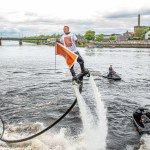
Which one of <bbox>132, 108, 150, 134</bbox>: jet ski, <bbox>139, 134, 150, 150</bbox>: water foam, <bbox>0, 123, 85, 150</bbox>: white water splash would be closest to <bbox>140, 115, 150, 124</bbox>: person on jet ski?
<bbox>132, 108, 150, 134</bbox>: jet ski

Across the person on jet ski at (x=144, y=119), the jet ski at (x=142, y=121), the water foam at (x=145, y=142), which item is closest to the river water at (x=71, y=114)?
the water foam at (x=145, y=142)

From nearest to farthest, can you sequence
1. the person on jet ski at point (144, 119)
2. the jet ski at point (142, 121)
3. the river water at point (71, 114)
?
1. the river water at point (71, 114)
2. the jet ski at point (142, 121)
3. the person on jet ski at point (144, 119)

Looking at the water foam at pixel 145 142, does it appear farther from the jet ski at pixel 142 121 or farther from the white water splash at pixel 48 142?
the white water splash at pixel 48 142

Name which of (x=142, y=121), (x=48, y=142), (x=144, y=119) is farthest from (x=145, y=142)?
(x=48, y=142)

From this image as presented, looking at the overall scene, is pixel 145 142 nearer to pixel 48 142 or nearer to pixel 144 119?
pixel 144 119

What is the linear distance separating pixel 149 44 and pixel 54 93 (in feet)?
421

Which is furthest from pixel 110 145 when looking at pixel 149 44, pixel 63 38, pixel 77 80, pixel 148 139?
pixel 149 44

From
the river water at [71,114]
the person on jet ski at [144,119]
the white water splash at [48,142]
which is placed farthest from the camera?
the person on jet ski at [144,119]

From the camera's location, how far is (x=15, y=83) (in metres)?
39.8

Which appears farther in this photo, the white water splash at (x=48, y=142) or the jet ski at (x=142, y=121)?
the jet ski at (x=142, y=121)

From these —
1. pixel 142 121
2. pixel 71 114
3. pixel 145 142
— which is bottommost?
pixel 145 142

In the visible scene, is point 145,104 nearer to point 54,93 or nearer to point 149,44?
point 54,93

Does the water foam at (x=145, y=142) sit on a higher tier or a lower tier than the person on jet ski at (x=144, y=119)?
lower

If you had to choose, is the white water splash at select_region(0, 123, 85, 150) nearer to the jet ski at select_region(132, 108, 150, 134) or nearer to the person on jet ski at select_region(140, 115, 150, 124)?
the jet ski at select_region(132, 108, 150, 134)
